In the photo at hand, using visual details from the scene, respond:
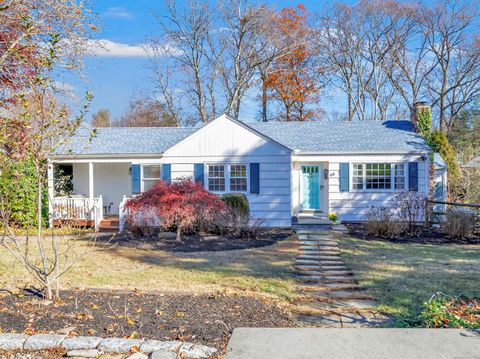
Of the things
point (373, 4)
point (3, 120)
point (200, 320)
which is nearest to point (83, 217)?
point (3, 120)

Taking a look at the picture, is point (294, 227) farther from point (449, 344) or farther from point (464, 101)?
point (464, 101)

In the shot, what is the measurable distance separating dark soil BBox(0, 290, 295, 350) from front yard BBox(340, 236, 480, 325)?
75.5 inches

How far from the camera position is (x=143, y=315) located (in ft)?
15.5

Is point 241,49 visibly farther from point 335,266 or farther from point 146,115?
point 335,266

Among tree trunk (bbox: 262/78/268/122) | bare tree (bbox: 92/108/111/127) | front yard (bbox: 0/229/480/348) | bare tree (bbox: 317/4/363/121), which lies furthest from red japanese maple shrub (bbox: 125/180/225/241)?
bare tree (bbox: 92/108/111/127)

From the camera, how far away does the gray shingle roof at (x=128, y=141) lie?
15406mm

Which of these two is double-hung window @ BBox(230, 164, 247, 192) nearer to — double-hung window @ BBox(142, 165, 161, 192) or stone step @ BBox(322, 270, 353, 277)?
double-hung window @ BBox(142, 165, 161, 192)

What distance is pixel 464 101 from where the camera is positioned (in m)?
31.7

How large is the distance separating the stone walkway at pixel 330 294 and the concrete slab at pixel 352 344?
79cm

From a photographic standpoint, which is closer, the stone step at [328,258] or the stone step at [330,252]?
the stone step at [328,258]

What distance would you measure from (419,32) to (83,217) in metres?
27.5

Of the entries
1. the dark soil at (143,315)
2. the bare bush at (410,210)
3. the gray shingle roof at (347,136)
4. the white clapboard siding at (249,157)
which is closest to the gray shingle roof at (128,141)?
the white clapboard siding at (249,157)

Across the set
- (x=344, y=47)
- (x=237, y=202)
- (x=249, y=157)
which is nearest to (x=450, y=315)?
(x=237, y=202)

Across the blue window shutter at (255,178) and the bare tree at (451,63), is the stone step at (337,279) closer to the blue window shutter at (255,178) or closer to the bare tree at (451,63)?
the blue window shutter at (255,178)
